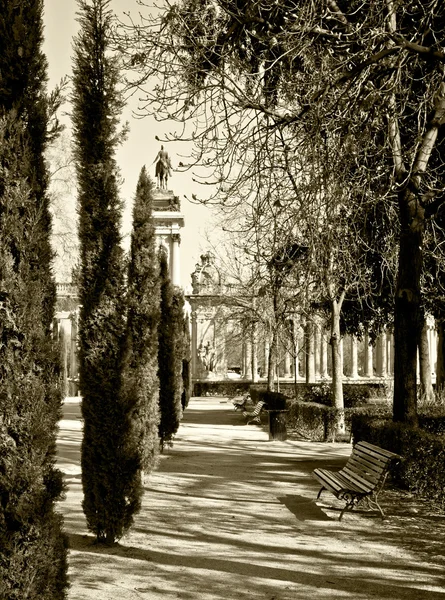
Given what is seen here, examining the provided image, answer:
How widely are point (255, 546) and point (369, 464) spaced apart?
7.98ft

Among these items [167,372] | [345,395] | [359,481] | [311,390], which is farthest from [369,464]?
[311,390]

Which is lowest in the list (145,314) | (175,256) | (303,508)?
(303,508)

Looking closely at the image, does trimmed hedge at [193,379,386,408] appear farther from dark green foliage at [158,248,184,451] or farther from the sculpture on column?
dark green foliage at [158,248,184,451]

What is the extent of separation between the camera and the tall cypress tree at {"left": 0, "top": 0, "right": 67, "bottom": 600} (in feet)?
16.4

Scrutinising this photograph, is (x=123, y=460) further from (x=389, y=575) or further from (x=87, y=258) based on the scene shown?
(x=389, y=575)

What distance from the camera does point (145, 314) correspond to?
12.2m

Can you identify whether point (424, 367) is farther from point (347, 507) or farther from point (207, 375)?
point (207, 375)

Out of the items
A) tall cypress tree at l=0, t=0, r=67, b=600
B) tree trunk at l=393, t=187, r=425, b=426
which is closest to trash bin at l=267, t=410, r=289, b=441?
tree trunk at l=393, t=187, r=425, b=426

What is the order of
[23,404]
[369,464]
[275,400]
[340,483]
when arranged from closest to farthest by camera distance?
[23,404]
[340,483]
[369,464]
[275,400]

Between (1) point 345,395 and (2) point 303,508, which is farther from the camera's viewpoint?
(1) point 345,395

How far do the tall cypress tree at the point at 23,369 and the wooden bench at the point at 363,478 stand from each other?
4.60 metres

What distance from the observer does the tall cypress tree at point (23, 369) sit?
16.4 ft

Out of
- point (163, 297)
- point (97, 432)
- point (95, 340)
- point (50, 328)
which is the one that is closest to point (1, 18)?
point (50, 328)

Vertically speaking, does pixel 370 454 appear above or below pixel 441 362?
below
